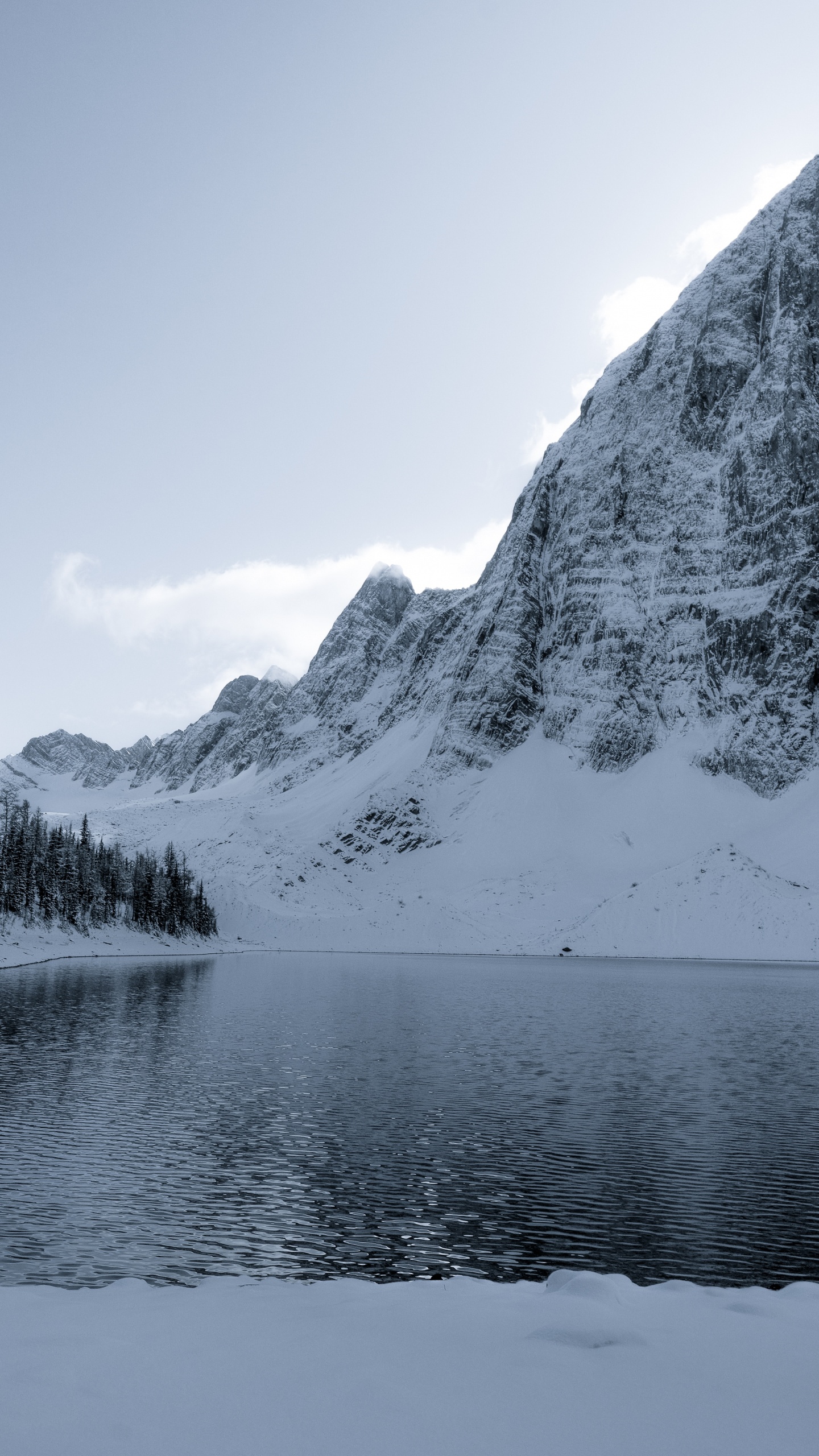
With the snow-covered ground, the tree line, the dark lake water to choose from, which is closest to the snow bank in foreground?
the dark lake water

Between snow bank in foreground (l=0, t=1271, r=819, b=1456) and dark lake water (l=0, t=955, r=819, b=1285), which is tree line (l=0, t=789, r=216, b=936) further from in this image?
snow bank in foreground (l=0, t=1271, r=819, b=1456)

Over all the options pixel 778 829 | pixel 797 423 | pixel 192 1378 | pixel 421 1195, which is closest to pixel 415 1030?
pixel 421 1195

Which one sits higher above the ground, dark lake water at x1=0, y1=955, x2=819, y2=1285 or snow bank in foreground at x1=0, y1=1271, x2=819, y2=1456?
snow bank in foreground at x1=0, y1=1271, x2=819, y2=1456

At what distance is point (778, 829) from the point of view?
161 meters

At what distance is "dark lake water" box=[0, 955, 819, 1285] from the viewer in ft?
46.5

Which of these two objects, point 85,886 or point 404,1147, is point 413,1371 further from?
point 85,886

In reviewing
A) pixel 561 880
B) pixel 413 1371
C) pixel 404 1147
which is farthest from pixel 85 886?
pixel 413 1371

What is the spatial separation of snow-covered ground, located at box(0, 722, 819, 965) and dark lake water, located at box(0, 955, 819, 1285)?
72.6 m

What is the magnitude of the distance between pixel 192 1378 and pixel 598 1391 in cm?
336

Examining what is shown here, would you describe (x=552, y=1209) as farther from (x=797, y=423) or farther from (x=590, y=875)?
(x=797, y=423)

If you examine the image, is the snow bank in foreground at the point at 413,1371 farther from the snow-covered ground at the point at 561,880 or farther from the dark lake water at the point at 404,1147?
the snow-covered ground at the point at 561,880

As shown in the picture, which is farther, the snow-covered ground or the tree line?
the snow-covered ground

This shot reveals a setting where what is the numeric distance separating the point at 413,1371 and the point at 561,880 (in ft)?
527

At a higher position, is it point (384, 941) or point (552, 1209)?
point (552, 1209)
